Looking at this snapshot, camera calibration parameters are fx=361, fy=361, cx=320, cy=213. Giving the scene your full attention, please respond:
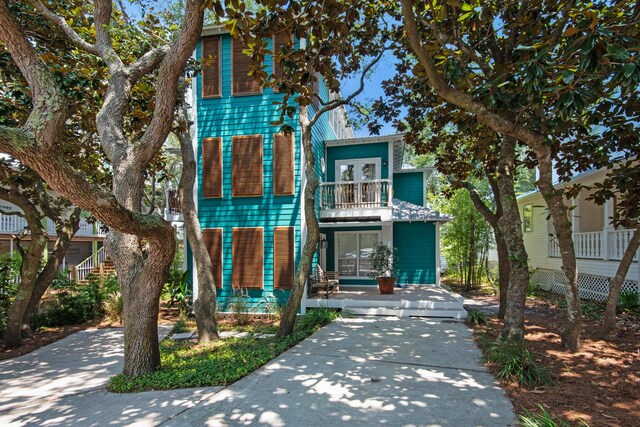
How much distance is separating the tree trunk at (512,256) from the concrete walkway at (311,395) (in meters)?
0.76

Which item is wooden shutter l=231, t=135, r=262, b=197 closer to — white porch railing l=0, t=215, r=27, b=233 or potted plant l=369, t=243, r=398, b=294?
potted plant l=369, t=243, r=398, b=294

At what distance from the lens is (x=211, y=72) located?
35.6 ft

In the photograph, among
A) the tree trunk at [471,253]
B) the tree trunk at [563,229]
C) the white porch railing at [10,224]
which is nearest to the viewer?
the tree trunk at [563,229]

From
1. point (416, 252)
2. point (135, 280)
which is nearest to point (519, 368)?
point (135, 280)

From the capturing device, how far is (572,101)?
3.42 m

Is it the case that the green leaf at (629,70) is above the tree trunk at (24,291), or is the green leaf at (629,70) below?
above

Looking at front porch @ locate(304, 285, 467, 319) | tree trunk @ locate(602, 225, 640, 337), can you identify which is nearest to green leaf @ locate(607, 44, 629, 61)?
tree trunk @ locate(602, 225, 640, 337)

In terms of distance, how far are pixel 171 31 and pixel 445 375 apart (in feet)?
27.4

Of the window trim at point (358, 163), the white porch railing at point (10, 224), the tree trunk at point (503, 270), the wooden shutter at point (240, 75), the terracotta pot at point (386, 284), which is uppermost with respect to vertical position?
the wooden shutter at point (240, 75)

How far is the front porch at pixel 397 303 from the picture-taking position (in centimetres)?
931

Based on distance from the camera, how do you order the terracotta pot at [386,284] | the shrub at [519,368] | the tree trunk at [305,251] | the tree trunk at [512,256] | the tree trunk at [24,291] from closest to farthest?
the shrub at [519,368] < the tree trunk at [512,256] < the tree trunk at [305,251] < the tree trunk at [24,291] < the terracotta pot at [386,284]

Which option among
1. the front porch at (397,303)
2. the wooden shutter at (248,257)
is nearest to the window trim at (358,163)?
the wooden shutter at (248,257)

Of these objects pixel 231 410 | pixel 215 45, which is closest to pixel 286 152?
pixel 215 45

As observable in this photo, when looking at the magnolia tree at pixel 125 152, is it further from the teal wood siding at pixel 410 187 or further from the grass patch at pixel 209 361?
the teal wood siding at pixel 410 187
